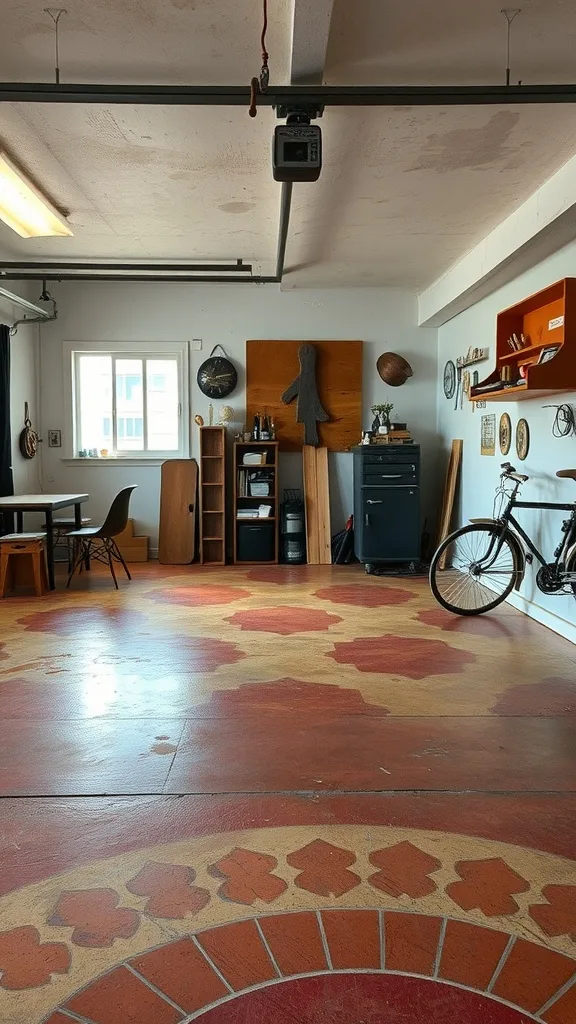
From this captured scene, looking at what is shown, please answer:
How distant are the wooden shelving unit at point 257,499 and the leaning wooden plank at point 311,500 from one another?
35 centimetres

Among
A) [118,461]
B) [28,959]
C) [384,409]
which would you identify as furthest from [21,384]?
[28,959]

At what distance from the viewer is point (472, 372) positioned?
7270mm

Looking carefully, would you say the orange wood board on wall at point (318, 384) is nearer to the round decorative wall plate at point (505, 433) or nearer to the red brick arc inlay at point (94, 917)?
the round decorative wall plate at point (505, 433)

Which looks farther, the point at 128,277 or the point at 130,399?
the point at 130,399

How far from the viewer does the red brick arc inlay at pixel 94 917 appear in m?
1.88

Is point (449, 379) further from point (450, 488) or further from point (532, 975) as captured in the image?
point (532, 975)

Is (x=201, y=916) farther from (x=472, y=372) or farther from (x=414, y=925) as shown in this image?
(x=472, y=372)

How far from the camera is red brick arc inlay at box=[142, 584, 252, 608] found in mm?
6094

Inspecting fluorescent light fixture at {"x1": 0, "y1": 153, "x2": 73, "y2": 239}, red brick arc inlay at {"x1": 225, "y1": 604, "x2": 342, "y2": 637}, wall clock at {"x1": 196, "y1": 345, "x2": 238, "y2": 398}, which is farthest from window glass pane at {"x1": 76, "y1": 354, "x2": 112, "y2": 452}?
red brick arc inlay at {"x1": 225, "y1": 604, "x2": 342, "y2": 637}

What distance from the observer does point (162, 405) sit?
857cm

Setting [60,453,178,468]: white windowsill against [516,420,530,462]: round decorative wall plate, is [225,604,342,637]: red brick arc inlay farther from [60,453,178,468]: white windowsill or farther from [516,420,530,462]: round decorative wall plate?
[60,453,178,468]: white windowsill

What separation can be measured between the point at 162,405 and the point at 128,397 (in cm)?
40

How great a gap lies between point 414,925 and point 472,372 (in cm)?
605

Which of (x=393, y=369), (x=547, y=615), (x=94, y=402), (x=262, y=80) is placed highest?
(x=262, y=80)
